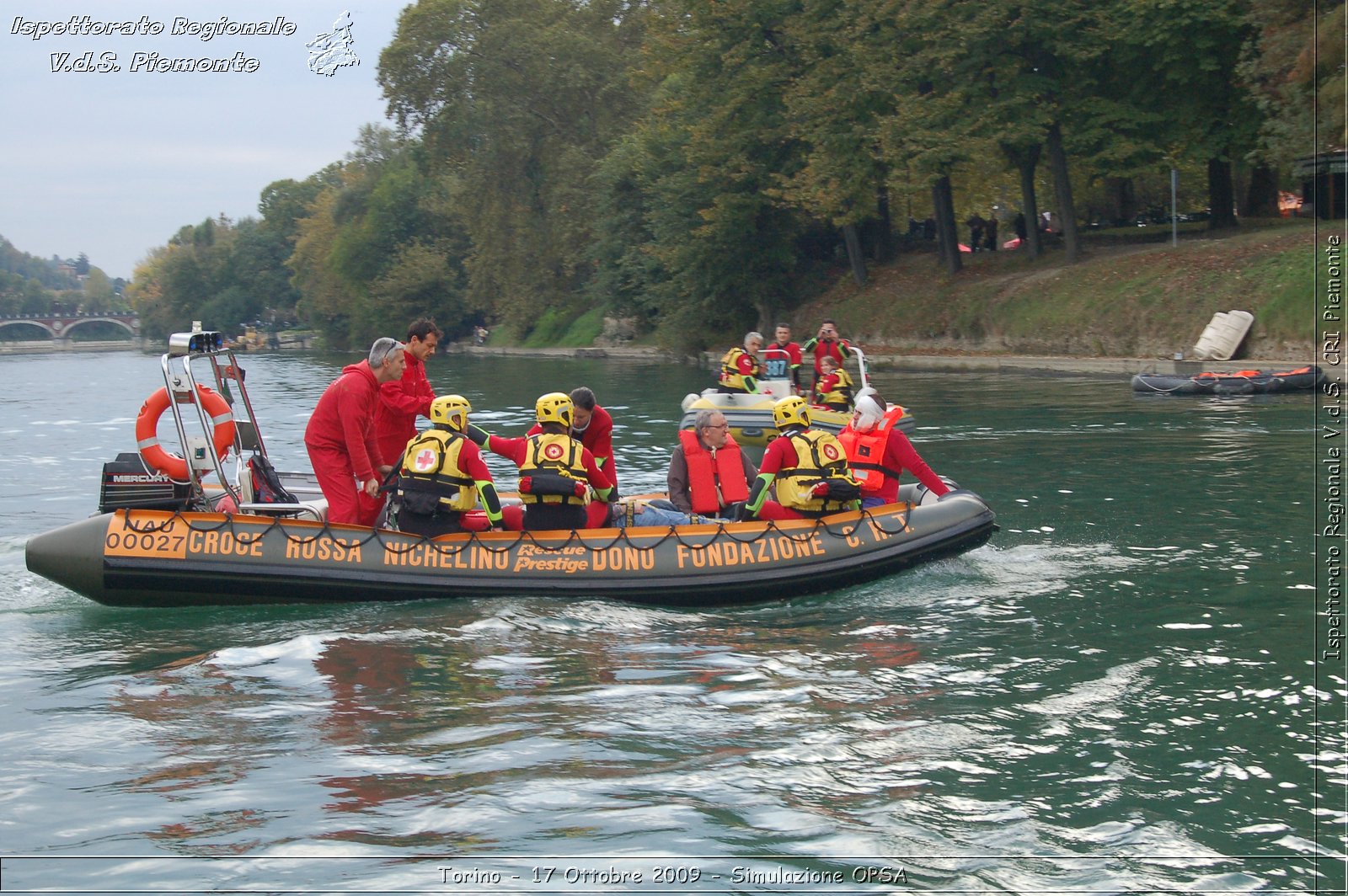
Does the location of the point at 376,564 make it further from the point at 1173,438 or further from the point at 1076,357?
the point at 1076,357

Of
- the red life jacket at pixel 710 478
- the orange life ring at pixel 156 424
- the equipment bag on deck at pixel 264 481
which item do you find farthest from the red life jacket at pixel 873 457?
the orange life ring at pixel 156 424

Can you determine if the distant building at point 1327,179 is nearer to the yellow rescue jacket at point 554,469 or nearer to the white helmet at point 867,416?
the white helmet at point 867,416

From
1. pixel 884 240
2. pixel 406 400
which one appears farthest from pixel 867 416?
pixel 884 240

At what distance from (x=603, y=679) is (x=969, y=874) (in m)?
3.14

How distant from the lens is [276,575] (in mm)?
9766

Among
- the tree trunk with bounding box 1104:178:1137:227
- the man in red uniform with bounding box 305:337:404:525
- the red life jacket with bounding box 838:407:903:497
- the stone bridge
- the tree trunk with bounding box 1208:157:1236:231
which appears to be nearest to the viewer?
the man in red uniform with bounding box 305:337:404:525

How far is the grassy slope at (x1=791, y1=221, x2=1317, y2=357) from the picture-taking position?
2583cm

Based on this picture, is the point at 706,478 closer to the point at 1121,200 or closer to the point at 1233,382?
the point at 1233,382

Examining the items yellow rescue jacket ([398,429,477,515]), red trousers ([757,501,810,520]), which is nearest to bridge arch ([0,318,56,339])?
yellow rescue jacket ([398,429,477,515])

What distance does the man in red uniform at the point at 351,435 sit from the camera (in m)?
9.84

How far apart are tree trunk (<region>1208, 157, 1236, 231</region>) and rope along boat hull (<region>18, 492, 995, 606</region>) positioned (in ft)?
85.8

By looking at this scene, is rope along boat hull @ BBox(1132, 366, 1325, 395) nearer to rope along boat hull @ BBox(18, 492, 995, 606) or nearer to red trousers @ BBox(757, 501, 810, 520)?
rope along boat hull @ BBox(18, 492, 995, 606)

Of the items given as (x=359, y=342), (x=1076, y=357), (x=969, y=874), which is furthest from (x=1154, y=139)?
(x=359, y=342)

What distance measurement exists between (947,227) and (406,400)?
29408 millimetres
